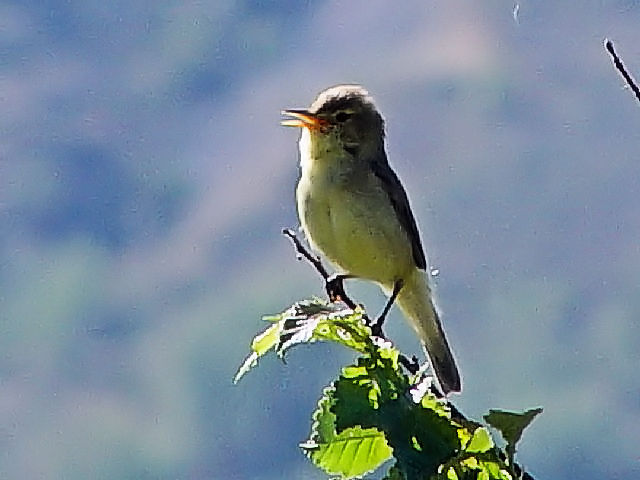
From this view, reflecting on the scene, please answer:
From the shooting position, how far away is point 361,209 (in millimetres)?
2010

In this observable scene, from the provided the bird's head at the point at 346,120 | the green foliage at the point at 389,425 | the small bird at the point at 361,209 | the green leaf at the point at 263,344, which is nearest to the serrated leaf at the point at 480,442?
the green foliage at the point at 389,425

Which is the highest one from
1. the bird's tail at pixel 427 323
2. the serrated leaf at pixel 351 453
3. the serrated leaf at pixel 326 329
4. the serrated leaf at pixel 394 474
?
the bird's tail at pixel 427 323

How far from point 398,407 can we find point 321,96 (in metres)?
1.74

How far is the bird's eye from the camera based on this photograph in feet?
7.15

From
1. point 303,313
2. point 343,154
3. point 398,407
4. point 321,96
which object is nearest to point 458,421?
point 398,407

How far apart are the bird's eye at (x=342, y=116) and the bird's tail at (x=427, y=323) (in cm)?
34

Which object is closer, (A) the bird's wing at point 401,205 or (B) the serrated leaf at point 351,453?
(B) the serrated leaf at point 351,453

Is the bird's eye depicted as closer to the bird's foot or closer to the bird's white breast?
the bird's white breast

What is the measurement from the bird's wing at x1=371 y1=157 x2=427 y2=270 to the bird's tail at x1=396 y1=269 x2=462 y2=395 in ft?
0.13

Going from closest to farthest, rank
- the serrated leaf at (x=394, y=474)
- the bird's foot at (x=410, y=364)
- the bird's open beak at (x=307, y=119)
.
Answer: the serrated leaf at (x=394, y=474)
the bird's foot at (x=410, y=364)
the bird's open beak at (x=307, y=119)

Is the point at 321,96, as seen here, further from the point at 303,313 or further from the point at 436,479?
the point at 436,479

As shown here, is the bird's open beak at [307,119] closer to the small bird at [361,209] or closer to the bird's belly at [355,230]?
the small bird at [361,209]

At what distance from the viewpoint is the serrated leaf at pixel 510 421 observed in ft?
1.72

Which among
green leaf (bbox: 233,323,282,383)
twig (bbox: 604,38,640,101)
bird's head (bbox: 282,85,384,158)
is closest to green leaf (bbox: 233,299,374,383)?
green leaf (bbox: 233,323,282,383)
